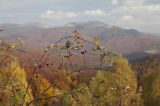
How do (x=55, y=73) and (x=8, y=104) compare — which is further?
(x=8, y=104)

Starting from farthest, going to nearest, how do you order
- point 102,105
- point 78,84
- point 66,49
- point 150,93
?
1. point 150,93
2. point 102,105
3. point 78,84
4. point 66,49

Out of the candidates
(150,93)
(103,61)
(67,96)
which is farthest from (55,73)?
(150,93)

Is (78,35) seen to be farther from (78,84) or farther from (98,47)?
(78,84)

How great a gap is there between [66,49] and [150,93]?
5584 centimetres

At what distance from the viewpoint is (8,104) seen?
4379 millimetres

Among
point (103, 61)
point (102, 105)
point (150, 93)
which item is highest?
point (103, 61)

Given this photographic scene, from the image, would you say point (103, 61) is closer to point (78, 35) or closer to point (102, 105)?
point (78, 35)

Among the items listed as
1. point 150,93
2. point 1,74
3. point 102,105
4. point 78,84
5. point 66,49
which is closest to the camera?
point 66,49

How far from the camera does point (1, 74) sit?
184 inches

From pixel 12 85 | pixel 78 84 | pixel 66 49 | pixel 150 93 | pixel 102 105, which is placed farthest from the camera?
pixel 150 93

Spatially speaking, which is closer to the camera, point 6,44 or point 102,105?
point 6,44

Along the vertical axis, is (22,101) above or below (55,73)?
below

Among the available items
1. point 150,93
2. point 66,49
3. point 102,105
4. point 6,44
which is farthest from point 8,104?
point 150,93

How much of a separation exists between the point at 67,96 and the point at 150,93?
55.6m
